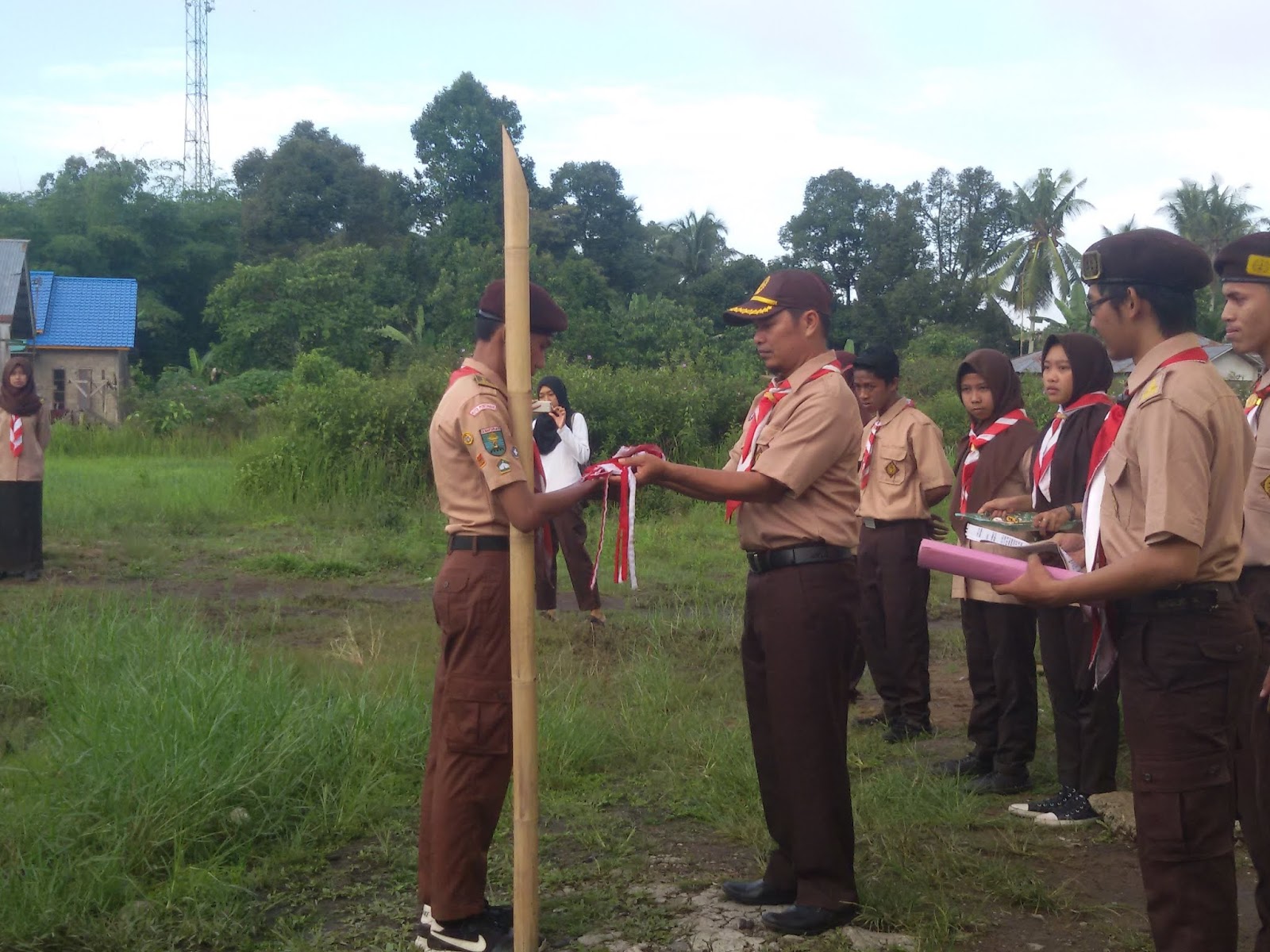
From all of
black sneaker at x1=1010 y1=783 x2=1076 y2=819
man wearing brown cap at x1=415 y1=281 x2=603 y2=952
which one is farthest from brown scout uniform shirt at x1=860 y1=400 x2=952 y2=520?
man wearing brown cap at x1=415 y1=281 x2=603 y2=952

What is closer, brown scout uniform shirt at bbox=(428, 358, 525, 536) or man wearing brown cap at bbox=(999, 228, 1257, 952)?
man wearing brown cap at bbox=(999, 228, 1257, 952)

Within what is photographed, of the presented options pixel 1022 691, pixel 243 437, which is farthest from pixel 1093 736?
pixel 243 437

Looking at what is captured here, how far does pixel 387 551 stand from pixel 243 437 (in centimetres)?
1111

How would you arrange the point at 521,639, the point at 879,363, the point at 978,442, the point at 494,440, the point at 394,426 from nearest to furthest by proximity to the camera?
the point at 521,639 → the point at 494,440 → the point at 978,442 → the point at 879,363 → the point at 394,426

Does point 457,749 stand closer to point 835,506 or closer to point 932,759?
point 835,506

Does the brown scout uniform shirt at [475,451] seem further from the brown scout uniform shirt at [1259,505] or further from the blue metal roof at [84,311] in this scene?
the blue metal roof at [84,311]

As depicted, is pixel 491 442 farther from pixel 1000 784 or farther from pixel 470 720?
pixel 1000 784

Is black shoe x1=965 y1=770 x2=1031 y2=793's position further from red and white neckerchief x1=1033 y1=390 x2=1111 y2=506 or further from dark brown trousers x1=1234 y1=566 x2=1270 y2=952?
dark brown trousers x1=1234 y1=566 x2=1270 y2=952

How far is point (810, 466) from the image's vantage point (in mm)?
3730

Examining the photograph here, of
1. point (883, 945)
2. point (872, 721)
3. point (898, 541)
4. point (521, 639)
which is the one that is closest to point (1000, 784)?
point (872, 721)

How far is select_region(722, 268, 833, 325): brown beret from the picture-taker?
392 cm

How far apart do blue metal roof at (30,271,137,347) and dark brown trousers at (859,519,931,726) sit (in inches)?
1227

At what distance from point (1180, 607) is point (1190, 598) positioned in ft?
0.10

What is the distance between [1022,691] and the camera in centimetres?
534
